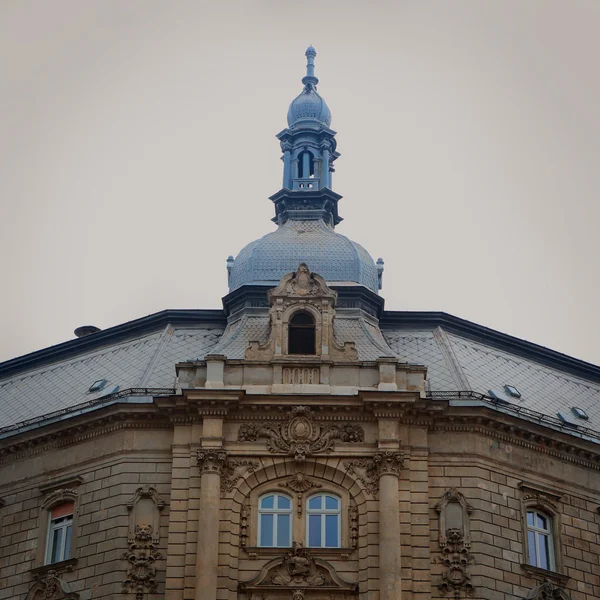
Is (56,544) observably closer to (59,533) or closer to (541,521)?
(59,533)

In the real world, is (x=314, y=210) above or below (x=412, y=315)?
above

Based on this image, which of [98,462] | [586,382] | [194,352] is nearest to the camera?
[98,462]

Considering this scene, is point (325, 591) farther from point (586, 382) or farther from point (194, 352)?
point (586, 382)

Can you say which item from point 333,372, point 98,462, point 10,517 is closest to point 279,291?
point 333,372

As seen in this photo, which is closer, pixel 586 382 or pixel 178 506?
pixel 178 506

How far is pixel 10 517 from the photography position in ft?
170

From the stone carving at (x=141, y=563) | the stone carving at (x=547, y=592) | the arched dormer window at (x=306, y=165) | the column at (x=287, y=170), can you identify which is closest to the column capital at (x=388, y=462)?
the stone carving at (x=547, y=592)

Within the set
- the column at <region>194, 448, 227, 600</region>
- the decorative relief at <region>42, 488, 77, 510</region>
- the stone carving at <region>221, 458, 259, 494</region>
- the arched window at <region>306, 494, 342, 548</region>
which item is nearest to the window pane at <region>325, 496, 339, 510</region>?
the arched window at <region>306, 494, 342, 548</region>

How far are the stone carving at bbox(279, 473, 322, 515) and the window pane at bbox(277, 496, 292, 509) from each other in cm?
40

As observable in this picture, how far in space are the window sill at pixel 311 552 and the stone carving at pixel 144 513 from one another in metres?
3.22

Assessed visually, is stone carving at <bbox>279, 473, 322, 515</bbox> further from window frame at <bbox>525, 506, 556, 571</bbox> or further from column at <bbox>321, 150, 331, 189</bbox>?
column at <bbox>321, 150, 331, 189</bbox>

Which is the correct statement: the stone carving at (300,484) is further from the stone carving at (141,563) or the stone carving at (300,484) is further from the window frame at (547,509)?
the window frame at (547,509)

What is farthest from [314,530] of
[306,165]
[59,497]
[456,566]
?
[306,165]

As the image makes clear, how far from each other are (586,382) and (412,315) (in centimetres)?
783
